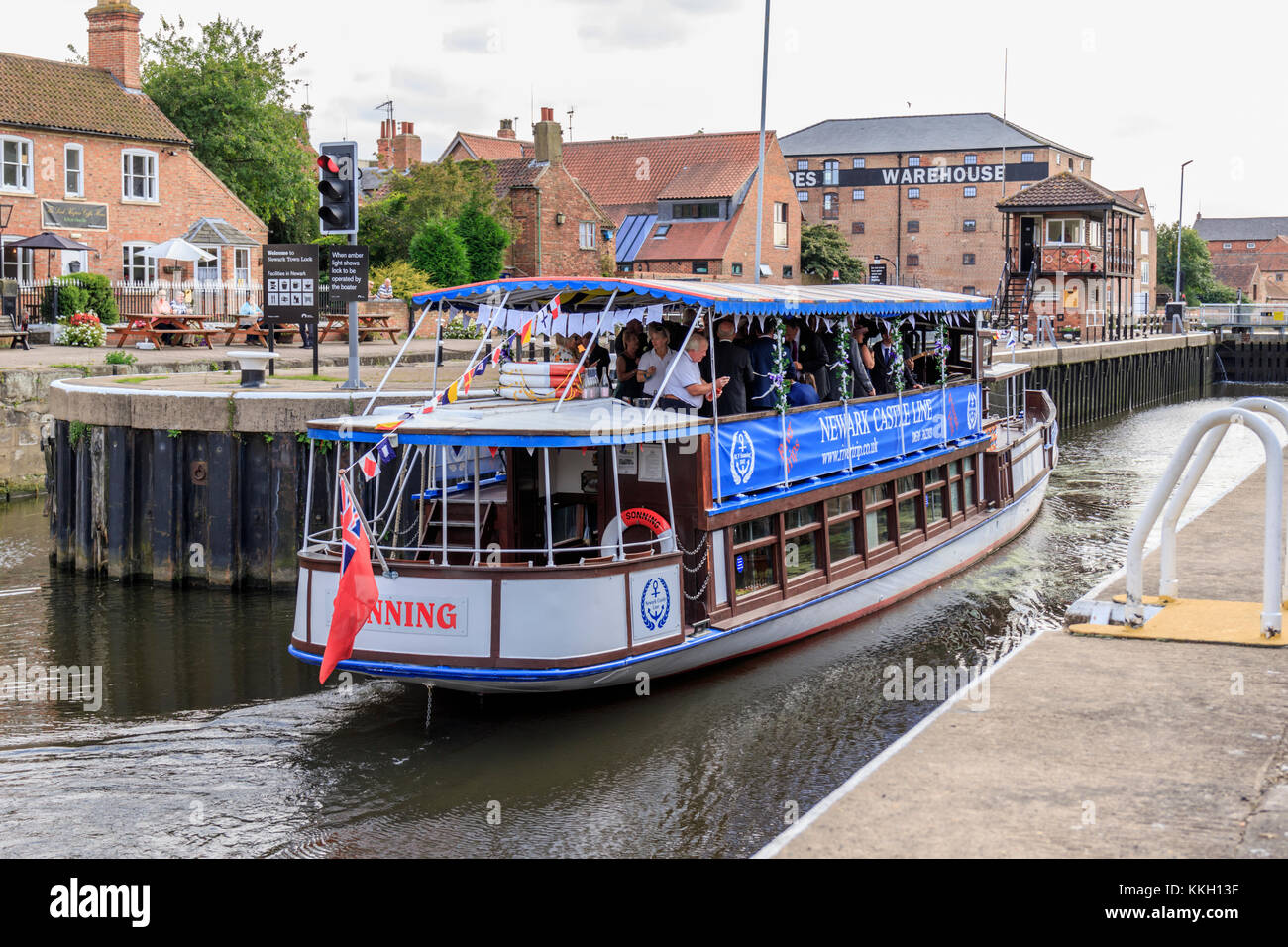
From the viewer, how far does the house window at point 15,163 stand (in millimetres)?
39469

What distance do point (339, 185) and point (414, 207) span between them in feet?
127

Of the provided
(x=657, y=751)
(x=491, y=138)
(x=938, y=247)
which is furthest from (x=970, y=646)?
(x=938, y=247)

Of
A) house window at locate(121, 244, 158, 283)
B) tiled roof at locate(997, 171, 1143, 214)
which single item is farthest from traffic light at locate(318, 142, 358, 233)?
tiled roof at locate(997, 171, 1143, 214)

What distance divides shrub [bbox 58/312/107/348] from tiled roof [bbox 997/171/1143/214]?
4153 centimetres

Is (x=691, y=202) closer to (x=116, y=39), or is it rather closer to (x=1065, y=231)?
(x=1065, y=231)

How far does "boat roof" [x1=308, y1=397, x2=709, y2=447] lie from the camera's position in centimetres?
1215

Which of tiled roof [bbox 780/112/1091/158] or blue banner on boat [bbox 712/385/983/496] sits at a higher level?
tiled roof [bbox 780/112/1091/158]

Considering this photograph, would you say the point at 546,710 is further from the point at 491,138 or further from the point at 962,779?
the point at 491,138

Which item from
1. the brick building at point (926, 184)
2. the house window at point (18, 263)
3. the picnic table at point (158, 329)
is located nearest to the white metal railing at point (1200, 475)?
the picnic table at point (158, 329)

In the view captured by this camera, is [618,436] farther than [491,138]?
No

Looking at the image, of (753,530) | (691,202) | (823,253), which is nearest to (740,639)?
(753,530)

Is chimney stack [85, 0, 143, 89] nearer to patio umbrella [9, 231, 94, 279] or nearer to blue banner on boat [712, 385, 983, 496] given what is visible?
patio umbrella [9, 231, 94, 279]

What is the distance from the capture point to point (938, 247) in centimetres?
9631
